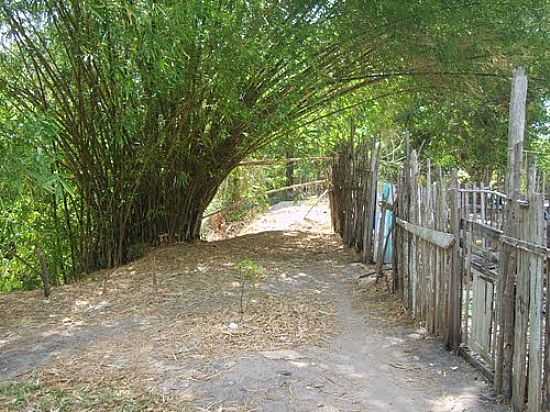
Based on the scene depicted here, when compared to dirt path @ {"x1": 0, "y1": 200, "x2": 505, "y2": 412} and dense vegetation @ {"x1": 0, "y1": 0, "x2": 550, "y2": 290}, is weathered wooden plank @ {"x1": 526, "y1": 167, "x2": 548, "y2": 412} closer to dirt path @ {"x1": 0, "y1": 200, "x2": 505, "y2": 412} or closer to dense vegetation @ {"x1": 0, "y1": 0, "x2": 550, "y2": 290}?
dirt path @ {"x1": 0, "y1": 200, "x2": 505, "y2": 412}

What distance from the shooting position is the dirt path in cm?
308

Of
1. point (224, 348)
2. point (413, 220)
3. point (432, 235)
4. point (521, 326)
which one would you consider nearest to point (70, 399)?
point (224, 348)

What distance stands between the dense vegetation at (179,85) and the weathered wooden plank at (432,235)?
2.16 metres

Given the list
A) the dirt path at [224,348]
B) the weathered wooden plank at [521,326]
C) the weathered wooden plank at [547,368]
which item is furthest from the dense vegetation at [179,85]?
the weathered wooden plank at [547,368]

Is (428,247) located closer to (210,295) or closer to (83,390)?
(210,295)

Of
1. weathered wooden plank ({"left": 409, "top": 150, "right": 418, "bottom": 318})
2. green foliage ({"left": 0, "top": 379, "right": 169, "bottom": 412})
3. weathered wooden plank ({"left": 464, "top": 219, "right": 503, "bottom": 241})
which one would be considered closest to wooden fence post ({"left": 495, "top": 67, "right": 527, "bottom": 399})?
weathered wooden plank ({"left": 464, "top": 219, "right": 503, "bottom": 241})

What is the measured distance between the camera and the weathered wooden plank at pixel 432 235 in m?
3.66

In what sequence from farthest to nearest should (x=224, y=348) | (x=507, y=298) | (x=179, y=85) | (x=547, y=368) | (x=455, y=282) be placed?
(x=179, y=85) → (x=224, y=348) → (x=455, y=282) → (x=507, y=298) → (x=547, y=368)

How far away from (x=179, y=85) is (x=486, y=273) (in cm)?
361

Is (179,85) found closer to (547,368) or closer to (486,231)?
(486,231)

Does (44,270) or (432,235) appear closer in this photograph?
(432,235)

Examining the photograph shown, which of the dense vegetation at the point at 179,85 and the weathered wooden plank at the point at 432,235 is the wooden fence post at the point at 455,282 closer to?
the weathered wooden plank at the point at 432,235

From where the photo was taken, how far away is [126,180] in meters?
6.71

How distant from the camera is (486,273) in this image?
3275mm
